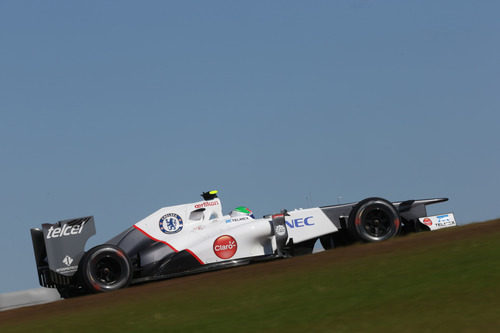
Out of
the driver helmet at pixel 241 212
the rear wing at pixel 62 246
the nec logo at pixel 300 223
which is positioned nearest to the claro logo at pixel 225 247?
the driver helmet at pixel 241 212

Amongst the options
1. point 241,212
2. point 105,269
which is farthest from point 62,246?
point 241,212

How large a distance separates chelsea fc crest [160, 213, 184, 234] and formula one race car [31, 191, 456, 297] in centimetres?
2

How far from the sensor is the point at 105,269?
13.1m

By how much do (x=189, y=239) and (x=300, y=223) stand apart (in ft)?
7.41

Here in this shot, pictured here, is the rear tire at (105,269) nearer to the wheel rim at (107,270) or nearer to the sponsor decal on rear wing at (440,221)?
the wheel rim at (107,270)

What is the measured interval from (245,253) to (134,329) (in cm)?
540

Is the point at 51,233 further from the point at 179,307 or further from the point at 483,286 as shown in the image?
the point at 483,286

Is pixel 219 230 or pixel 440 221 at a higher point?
pixel 219 230

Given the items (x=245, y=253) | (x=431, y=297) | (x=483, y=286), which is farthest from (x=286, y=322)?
(x=245, y=253)

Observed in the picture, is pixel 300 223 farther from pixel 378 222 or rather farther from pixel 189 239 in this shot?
pixel 189 239

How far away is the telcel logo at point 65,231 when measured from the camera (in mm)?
13234

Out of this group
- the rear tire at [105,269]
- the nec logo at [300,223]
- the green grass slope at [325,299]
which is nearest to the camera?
the green grass slope at [325,299]

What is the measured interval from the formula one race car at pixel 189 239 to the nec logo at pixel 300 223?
0.07 ft

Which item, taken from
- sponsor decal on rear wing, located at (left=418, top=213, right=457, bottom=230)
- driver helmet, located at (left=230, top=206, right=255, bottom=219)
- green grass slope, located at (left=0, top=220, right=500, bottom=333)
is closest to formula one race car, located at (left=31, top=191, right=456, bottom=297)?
driver helmet, located at (left=230, top=206, right=255, bottom=219)
